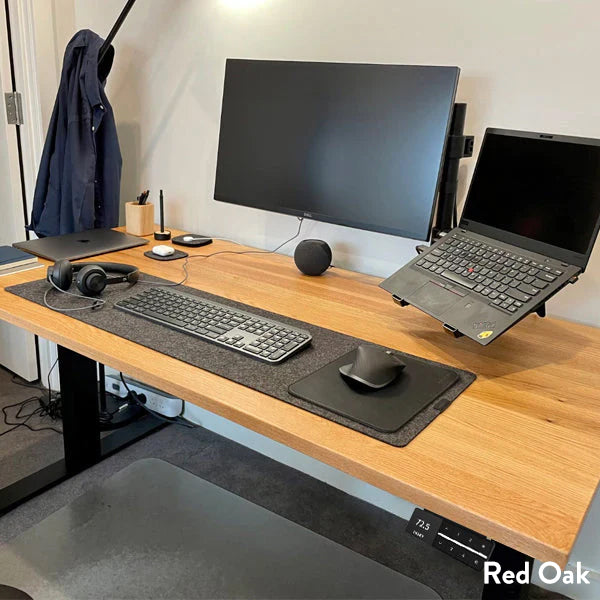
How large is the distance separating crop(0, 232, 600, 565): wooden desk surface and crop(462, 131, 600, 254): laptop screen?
0.23 metres

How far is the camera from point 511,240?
1.14 m

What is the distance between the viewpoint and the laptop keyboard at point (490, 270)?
1026 millimetres

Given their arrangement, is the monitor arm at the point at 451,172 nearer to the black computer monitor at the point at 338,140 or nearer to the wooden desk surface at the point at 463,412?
the black computer monitor at the point at 338,140

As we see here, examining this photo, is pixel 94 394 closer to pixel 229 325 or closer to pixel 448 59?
pixel 229 325

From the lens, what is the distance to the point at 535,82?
126 centimetres

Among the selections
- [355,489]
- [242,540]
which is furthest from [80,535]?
[355,489]

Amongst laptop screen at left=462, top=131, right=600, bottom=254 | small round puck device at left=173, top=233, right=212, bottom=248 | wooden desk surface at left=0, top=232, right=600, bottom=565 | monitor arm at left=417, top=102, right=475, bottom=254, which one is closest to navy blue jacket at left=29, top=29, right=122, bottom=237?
small round puck device at left=173, top=233, right=212, bottom=248

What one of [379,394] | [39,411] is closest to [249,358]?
[379,394]

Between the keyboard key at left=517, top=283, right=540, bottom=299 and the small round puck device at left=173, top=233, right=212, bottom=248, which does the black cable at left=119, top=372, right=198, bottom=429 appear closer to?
the small round puck device at left=173, top=233, right=212, bottom=248

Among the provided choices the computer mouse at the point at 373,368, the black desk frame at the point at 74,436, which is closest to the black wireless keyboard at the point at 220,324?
the computer mouse at the point at 373,368

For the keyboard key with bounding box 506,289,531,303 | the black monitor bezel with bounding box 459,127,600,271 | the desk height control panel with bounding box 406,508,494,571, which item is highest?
the black monitor bezel with bounding box 459,127,600,271

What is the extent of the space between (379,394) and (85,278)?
0.67 meters

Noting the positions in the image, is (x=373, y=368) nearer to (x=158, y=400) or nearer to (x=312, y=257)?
(x=312, y=257)

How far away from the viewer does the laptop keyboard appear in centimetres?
103
